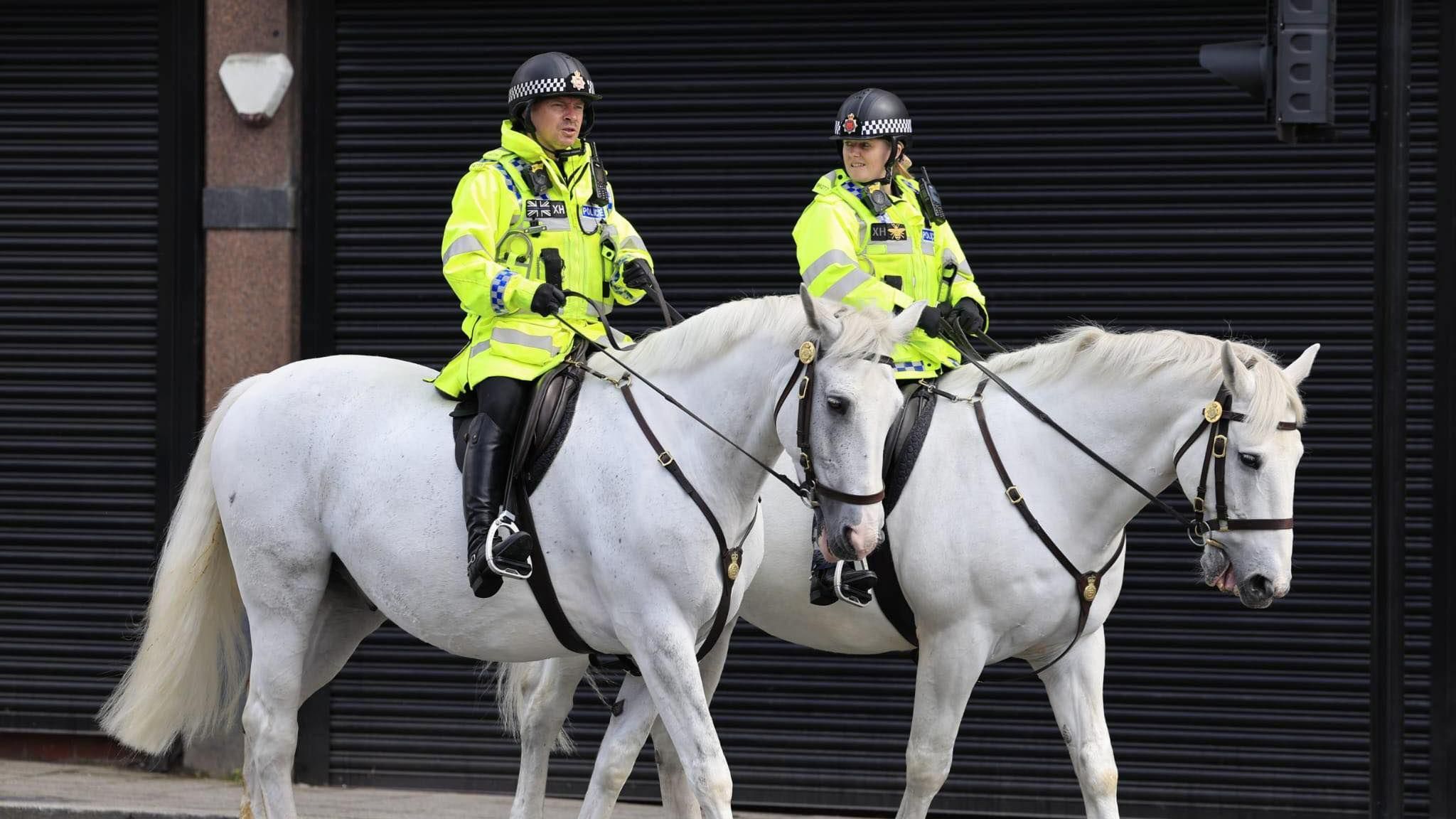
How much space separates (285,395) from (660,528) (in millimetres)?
1718

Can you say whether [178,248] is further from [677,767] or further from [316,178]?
[677,767]

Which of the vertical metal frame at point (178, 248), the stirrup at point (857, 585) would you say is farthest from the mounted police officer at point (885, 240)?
the vertical metal frame at point (178, 248)

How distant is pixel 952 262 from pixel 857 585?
5.72ft

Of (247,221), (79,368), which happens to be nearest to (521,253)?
(247,221)

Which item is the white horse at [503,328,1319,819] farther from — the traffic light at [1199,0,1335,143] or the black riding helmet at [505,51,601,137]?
the black riding helmet at [505,51,601,137]

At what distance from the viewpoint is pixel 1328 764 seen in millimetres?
8070

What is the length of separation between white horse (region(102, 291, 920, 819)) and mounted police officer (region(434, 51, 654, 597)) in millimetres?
194

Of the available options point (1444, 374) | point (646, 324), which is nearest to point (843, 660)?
point (646, 324)

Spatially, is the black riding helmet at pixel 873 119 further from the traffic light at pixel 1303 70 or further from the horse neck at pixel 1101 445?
the traffic light at pixel 1303 70

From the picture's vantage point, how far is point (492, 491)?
5543 millimetres

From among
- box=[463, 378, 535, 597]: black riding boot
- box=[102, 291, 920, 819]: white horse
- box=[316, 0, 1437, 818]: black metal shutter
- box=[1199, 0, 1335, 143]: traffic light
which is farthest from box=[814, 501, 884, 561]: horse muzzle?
box=[316, 0, 1437, 818]: black metal shutter

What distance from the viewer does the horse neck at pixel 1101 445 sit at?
19.0ft

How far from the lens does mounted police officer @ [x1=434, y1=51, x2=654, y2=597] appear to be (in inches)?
217

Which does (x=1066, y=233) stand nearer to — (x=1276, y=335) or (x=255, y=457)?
(x=1276, y=335)
